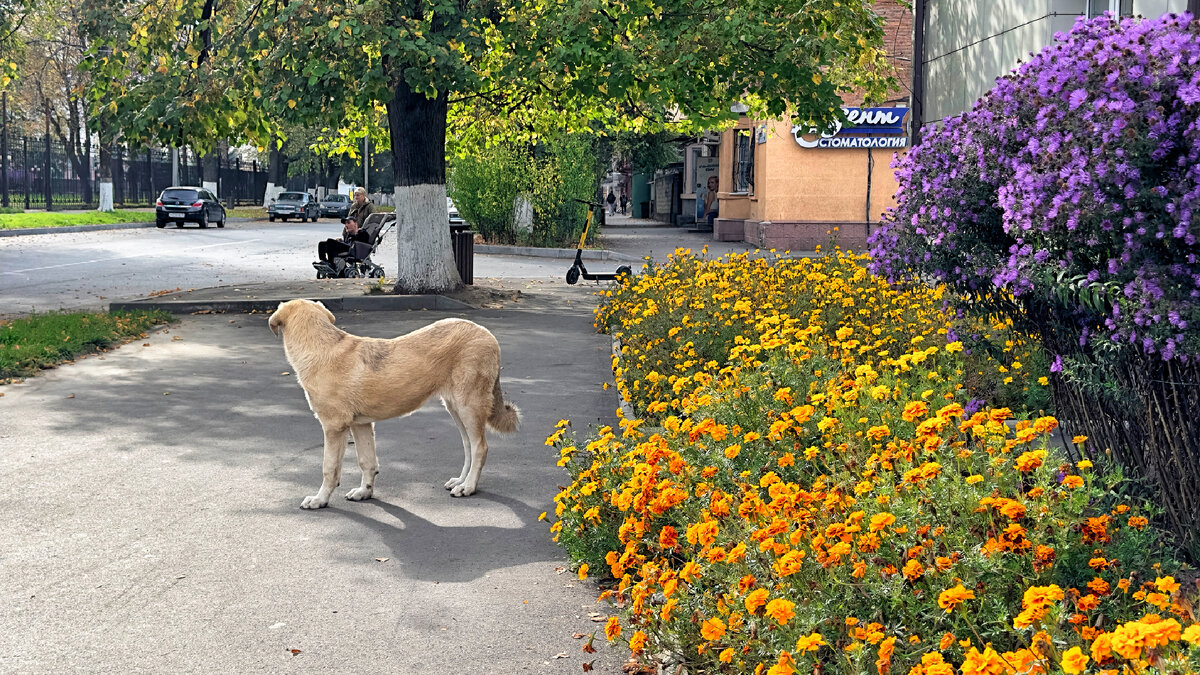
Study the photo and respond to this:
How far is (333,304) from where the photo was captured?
16969 mm

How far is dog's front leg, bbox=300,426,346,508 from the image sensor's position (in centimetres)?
692

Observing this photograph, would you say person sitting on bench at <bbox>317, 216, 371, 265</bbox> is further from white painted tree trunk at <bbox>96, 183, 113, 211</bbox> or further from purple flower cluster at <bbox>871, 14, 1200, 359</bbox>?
white painted tree trunk at <bbox>96, 183, 113, 211</bbox>

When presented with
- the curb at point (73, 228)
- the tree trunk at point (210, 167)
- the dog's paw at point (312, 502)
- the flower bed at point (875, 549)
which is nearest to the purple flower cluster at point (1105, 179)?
the flower bed at point (875, 549)

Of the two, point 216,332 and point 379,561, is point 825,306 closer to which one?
point 379,561

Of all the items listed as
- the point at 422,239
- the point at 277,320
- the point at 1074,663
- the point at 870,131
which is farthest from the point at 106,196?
the point at 1074,663

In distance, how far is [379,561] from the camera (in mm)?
5988

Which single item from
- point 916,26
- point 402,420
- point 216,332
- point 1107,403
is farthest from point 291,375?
point 916,26

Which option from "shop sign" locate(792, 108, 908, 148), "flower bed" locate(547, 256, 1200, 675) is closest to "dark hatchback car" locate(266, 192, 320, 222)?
"shop sign" locate(792, 108, 908, 148)

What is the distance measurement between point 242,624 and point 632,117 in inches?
741

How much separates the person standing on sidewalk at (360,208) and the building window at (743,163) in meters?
20.2

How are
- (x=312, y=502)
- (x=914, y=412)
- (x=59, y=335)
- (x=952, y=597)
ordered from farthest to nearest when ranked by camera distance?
(x=59, y=335)
(x=312, y=502)
(x=914, y=412)
(x=952, y=597)

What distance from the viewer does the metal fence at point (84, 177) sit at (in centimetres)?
4931

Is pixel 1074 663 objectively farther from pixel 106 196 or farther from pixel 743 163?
pixel 106 196

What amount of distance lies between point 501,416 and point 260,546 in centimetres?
163
